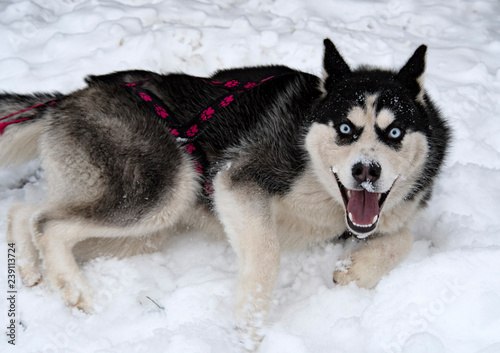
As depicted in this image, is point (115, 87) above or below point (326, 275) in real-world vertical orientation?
above

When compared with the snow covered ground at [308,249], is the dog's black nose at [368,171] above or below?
above

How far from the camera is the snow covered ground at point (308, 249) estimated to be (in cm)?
242

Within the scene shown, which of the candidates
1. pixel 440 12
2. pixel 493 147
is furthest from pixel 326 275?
pixel 440 12

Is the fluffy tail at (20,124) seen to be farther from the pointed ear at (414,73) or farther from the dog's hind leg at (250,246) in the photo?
the pointed ear at (414,73)

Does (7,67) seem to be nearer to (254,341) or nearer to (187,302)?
Result: (187,302)

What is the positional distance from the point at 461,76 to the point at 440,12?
53.2 inches

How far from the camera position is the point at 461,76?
4.74 meters

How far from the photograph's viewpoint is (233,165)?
304 cm

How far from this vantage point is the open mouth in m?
2.63

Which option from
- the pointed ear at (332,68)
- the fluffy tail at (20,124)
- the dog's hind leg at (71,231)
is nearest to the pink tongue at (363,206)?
the pointed ear at (332,68)

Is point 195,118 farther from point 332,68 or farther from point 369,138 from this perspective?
point 369,138

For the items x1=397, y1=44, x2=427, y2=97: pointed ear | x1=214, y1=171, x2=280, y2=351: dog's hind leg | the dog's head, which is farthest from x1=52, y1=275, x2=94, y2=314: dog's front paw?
x1=397, y1=44, x2=427, y2=97: pointed ear

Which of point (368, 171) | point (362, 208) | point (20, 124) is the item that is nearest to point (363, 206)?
point (362, 208)

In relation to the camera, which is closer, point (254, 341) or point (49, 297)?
point (254, 341)
